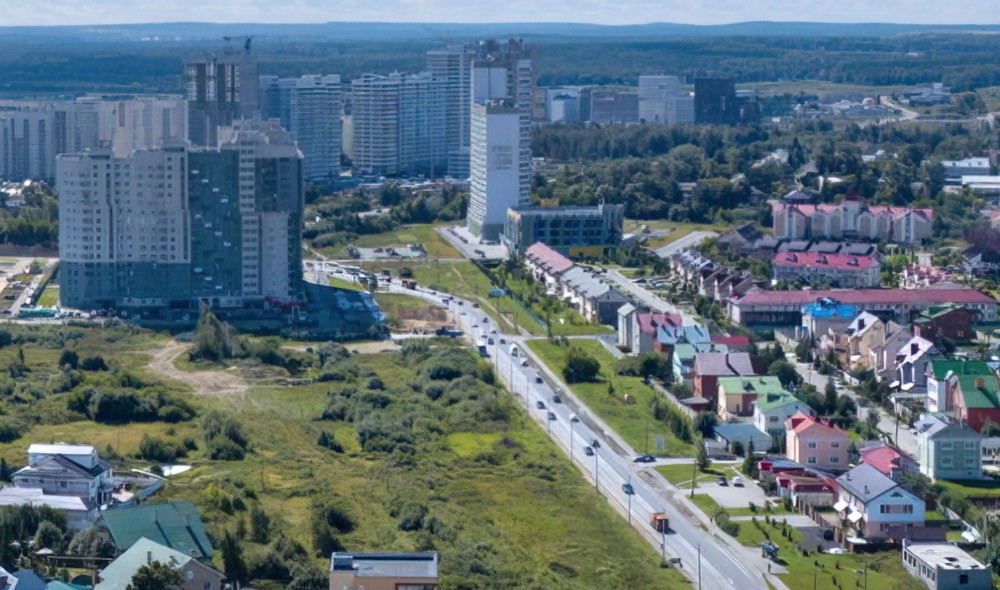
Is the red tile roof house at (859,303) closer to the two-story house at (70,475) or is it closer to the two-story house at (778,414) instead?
the two-story house at (778,414)

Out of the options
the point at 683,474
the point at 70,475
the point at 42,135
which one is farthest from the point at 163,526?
the point at 42,135

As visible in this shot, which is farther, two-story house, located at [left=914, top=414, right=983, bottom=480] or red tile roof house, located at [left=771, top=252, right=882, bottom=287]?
red tile roof house, located at [left=771, top=252, right=882, bottom=287]

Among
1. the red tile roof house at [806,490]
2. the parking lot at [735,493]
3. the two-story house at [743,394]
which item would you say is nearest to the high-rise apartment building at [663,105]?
the two-story house at [743,394]

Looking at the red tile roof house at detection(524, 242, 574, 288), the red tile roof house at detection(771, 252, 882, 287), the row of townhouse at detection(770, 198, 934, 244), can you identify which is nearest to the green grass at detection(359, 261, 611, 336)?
the red tile roof house at detection(524, 242, 574, 288)

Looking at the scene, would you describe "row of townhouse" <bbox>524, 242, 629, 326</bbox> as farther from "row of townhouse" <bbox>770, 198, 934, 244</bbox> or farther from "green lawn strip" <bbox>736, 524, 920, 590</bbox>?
"green lawn strip" <bbox>736, 524, 920, 590</bbox>

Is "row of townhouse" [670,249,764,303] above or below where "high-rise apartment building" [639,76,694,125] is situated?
below

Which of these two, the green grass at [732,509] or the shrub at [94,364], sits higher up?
the green grass at [732,509]
